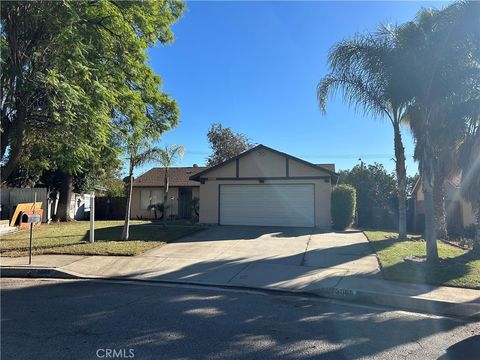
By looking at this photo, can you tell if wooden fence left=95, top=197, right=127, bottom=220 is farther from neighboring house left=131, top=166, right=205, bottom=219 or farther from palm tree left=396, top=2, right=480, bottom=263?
palm tree left=396, top=2, right=480, bottom=263

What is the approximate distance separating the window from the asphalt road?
22.4 metres

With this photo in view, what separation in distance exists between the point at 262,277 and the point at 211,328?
376 cm

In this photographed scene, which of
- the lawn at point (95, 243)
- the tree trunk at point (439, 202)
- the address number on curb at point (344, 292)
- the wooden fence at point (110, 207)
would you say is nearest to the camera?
the address number on curb at point (344, 292)

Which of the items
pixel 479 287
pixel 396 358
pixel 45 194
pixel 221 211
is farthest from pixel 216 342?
pixel 45 194

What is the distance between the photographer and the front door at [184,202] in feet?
97.4

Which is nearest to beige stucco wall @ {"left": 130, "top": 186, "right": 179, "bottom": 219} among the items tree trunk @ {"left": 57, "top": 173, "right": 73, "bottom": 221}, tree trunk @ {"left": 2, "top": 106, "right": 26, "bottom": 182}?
tree trunk @ {"left": 57, "top": 173, "right": 73, "bottom": 221}

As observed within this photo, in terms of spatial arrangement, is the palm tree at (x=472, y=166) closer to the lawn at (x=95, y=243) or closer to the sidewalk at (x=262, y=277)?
the sidewalk at (x=262, y=277)

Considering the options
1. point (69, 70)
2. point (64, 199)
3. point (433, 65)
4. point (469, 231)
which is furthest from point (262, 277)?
point (64, 199)

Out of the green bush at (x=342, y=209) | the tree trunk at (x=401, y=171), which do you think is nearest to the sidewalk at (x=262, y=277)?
the tree trunk at (x=401, y=171)

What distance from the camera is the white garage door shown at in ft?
68.3

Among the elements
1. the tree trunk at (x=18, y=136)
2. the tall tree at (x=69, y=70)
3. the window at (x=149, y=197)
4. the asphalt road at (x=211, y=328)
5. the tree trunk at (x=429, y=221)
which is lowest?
the asphalt road at (x=211, y=328)

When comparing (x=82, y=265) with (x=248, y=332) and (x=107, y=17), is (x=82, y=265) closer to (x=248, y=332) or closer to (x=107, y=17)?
(x=248, y=332)

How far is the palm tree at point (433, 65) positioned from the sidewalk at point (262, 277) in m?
2.89

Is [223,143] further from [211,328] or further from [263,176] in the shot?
[211,328]
